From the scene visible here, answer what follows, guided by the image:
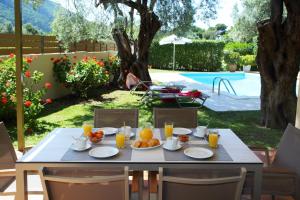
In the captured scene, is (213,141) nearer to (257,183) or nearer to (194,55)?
(257,183)

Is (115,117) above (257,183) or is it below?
above

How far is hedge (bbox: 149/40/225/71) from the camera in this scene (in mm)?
19438

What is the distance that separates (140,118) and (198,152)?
176 inches

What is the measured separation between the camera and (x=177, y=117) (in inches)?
147

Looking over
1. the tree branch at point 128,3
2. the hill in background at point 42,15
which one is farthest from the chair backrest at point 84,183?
the hill in background at point 42,15

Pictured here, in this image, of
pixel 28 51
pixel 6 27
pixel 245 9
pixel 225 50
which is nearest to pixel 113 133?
pixel 28 51

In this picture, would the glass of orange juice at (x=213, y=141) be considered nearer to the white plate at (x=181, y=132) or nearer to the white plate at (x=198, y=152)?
the white plate at (x=198, y=152)

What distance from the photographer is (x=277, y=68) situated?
5.99m

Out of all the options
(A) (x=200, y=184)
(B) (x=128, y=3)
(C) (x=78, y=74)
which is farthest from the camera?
(B) (x=128, y=3)

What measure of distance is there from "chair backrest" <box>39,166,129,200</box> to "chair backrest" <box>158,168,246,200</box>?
23cm

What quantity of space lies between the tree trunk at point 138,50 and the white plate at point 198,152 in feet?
27.2

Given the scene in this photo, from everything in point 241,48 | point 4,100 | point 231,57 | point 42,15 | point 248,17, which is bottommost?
point 4,100

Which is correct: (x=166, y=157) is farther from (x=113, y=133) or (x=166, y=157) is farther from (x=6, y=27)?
(x=6, y=27)

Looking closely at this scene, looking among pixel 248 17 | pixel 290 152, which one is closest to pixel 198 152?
pixel 290 152
